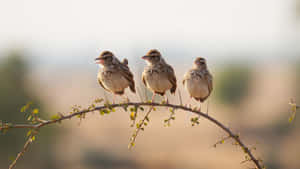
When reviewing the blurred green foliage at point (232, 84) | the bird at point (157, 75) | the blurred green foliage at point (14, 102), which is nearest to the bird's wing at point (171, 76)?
the bird at point (157, 75)

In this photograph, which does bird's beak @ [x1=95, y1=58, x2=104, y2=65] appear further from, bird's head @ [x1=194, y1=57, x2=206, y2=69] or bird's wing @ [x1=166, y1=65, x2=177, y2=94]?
bird's head @ [x1=194, y1=57, x2=206, y2=69]

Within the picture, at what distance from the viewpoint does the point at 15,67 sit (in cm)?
4781

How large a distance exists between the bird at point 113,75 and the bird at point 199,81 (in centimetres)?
105

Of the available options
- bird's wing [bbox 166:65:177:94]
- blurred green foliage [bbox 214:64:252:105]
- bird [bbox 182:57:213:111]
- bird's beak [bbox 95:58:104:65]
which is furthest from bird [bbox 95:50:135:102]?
blurred green foliage [bbox 214:64:252:105]

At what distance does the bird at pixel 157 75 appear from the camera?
6664 mm

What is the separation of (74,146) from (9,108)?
23183mm

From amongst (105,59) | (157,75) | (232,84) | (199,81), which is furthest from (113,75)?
(232,84)

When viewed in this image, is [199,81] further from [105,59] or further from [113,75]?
[105,59]

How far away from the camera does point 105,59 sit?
6719mm

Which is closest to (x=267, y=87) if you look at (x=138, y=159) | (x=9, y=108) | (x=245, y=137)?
(x=245, y=137)

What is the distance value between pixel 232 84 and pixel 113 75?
237 feet

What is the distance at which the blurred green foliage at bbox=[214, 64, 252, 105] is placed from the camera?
7700 cm

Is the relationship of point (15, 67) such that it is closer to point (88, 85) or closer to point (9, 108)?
point (9, 108)

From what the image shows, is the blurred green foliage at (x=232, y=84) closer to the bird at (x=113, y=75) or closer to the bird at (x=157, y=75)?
the bird at (x=157, y=75)
